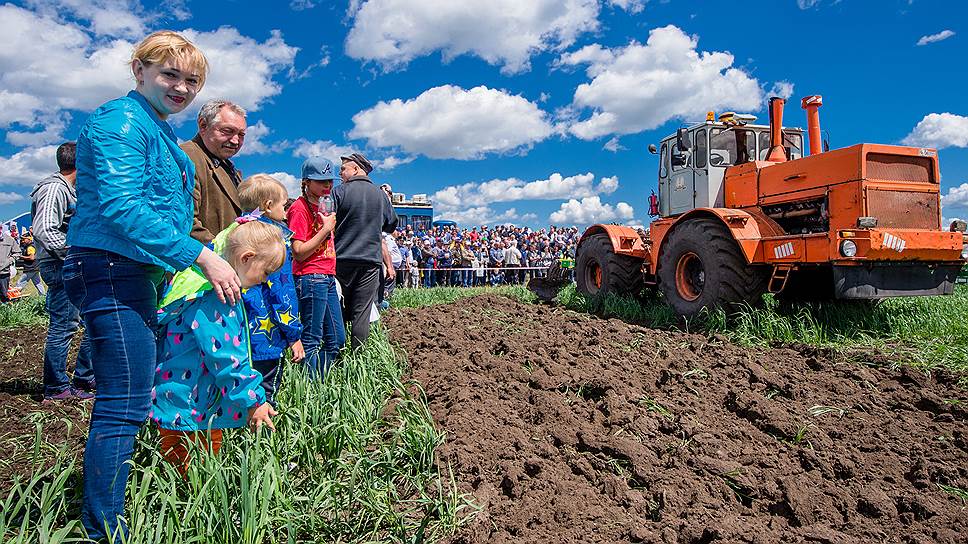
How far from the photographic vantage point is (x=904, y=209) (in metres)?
5.74

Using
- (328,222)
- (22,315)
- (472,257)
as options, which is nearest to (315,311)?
(328,222)

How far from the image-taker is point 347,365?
3.78 metres

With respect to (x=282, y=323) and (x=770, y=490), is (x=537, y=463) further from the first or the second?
(x=282, y=323)

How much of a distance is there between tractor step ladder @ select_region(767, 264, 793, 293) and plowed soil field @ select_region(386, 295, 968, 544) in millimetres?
1021

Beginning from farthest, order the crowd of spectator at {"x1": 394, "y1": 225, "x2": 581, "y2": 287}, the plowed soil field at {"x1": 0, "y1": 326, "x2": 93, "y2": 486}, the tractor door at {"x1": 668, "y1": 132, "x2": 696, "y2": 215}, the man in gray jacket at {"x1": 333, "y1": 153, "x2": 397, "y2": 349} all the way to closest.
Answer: the crowd of spectator at {"x1": 394, "y1": 225, "x2": 581, "y2": 287} < the tractor door at {"x1": 668, "y1": 132, "x2": 696, "y2": 215} < the man in gray jacket at {"x1": 333, "y1": 153, "x2": 397, "y2": 349} < the plowed soil field at {"x1": 0, "y1": 326, "x2": 93, "y2": 486}

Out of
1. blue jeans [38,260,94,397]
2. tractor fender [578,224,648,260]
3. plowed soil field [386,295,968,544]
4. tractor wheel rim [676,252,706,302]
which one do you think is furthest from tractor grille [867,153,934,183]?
blue jeans [38,260,94,397]

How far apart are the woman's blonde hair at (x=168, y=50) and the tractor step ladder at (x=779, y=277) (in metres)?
5.36

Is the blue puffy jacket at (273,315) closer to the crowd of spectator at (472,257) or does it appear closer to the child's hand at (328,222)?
the child's hand at (328,222)

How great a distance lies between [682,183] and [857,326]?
2867 mm

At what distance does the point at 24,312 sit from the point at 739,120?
10.1 m

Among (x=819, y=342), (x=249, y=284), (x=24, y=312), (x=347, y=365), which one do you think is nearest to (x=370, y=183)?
(x=347, y=365)

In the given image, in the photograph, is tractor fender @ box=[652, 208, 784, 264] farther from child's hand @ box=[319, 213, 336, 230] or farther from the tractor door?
child's hand @ box=[319, 213, 336, 230]

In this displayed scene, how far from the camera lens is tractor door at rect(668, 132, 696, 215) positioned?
7730 millimetres

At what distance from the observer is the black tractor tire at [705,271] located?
5980mm
